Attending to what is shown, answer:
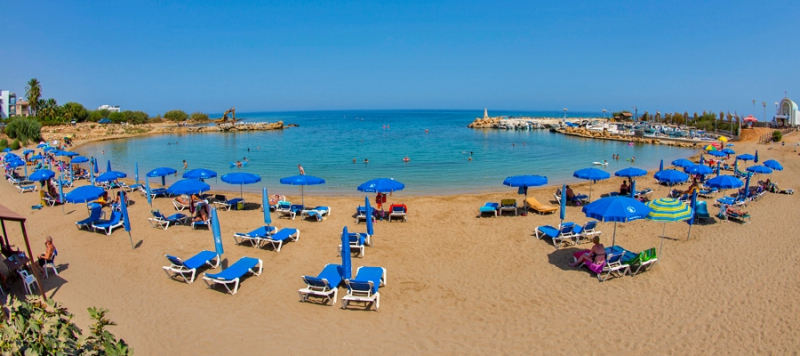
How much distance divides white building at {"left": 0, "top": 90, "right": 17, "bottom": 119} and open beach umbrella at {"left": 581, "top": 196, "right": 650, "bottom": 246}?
86.8 metres

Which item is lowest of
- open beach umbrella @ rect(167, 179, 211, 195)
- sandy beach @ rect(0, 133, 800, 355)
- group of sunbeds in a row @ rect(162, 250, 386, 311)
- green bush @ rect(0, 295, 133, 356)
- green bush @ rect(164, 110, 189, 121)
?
sandy beach @ rect(0, 133, 800, 355)

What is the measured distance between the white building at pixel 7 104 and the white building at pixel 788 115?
4117 inches

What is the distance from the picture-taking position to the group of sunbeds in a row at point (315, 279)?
286 inches

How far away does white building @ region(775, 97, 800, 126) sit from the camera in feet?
148

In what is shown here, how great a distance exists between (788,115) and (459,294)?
56.9 m

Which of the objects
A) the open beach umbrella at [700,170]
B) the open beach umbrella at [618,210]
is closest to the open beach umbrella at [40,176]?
the open beach umbrella at [618,210]

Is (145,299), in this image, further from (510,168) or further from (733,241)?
(510,168)

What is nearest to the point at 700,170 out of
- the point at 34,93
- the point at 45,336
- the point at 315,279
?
the point at 315,279

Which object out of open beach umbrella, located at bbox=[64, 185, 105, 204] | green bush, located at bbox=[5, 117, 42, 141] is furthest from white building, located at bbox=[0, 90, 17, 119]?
open beach umbrella, located at bbox=[64, 185, 105, 204]

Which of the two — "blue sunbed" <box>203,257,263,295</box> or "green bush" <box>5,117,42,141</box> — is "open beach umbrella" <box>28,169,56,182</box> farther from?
"green bush" <box>5,117,42,141</box>

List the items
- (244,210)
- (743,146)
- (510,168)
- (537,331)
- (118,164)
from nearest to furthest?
(537,331) < (244,210) < (510,168) < (118,164) < (743,146)

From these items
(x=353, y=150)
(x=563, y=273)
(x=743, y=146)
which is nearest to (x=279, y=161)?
(x=353, y=150)

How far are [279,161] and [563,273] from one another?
26.2 m

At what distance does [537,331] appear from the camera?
6434 mm
